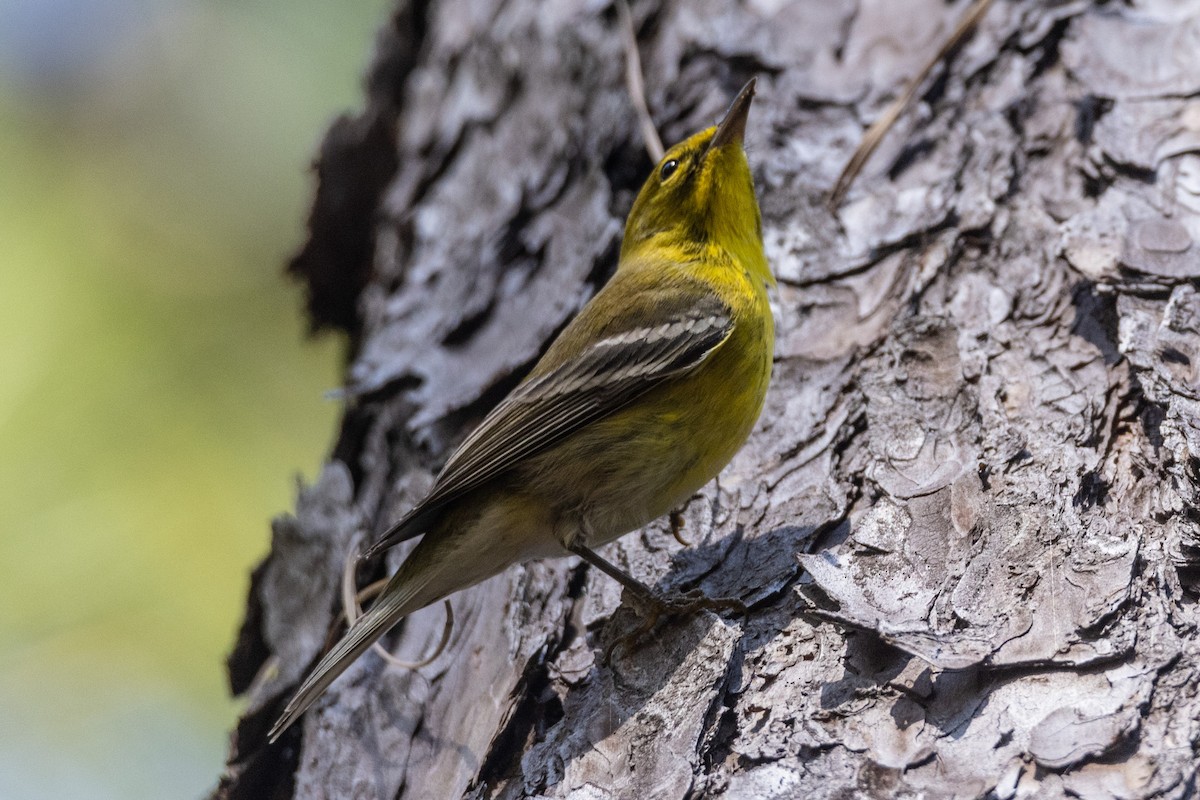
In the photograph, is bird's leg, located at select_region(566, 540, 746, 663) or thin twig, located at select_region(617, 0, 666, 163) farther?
thin twig, located at select_region(617, 0, 666, 163)

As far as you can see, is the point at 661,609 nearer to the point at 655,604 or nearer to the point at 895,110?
the point at 655,604

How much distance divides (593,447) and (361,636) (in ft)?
3.09

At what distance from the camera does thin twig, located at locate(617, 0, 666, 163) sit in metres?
4.64

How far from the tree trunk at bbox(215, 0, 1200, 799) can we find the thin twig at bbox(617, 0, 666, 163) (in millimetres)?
63

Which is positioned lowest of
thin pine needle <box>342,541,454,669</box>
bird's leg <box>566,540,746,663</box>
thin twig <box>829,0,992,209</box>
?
thin twig <box>829,0,992,209</box>

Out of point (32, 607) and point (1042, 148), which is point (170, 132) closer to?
point (32, 607)

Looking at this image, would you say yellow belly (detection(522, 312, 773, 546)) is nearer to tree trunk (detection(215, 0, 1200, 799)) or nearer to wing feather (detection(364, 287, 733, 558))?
wing feather (detection(364, 287, 733, 558))

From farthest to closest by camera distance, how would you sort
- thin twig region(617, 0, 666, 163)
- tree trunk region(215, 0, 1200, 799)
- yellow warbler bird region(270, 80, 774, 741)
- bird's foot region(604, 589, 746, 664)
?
thin twig region(617, 0, 666, 163) → yellow warbler bird region(270, 80, 774, 741) → bird's foot region(604, 589, 746, 664) → tree trunk region(215, 0, 1200, 799)

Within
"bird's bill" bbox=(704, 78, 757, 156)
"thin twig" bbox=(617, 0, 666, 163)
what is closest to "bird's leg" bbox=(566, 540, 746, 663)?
"bird's bill" bbox=(704, 78, 757, 156)

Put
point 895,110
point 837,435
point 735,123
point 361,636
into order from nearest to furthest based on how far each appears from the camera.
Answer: point 361,636 → point 837,435 → point 735,123 → point 895,110

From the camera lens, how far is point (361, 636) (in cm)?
304

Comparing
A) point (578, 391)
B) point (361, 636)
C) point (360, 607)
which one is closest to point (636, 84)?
point (578, 391)

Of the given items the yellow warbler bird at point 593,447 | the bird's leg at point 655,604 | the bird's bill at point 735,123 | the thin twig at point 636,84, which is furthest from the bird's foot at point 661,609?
the thin twig at point 636,84

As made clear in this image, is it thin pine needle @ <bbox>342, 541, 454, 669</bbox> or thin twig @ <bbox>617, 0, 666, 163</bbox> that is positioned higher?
thin twig @ <bbox>617, 0, 666, 163</bbox>
